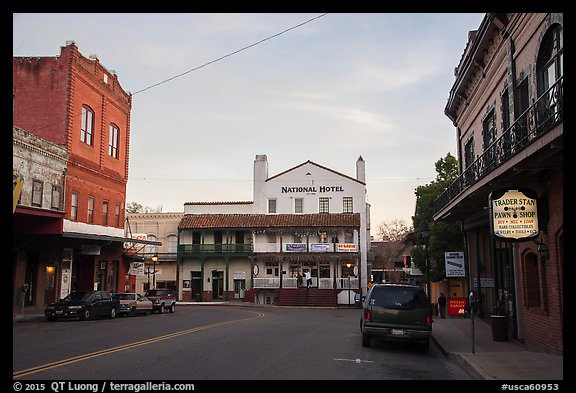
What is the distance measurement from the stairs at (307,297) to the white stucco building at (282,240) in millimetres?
88

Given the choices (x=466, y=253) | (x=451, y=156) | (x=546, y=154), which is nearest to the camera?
(x=546, y=154)

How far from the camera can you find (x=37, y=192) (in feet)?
93.1

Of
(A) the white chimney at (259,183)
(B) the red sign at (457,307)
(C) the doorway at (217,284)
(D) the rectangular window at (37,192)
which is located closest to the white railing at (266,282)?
(C) the doorway at (217,284)

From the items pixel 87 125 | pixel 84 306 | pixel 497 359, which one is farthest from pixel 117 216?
pixel 497 359

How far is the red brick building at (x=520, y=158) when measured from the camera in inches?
475

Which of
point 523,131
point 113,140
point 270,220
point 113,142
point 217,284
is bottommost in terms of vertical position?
point 217,284

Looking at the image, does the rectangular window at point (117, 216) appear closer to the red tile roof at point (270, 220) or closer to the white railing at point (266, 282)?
the red tile roof at point (270, 220)

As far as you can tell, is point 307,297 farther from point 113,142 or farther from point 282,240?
point 113,142

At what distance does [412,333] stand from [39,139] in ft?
72.9

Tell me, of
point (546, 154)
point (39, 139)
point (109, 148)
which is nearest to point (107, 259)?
point (109, 148)

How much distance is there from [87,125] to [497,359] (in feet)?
93.3

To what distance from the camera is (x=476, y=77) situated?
2133 centimetres

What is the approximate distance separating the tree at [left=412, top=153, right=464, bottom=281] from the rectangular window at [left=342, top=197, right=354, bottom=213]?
14.0 meters

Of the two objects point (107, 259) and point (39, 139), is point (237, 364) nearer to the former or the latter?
point (39, 139)
